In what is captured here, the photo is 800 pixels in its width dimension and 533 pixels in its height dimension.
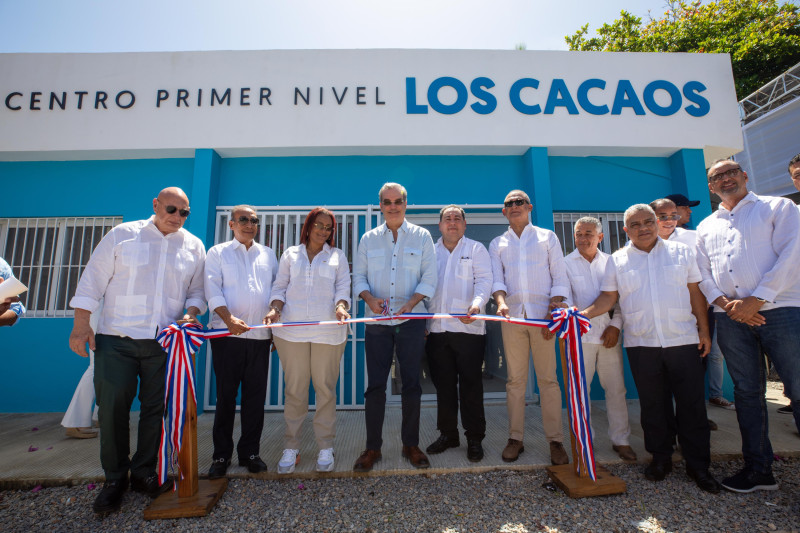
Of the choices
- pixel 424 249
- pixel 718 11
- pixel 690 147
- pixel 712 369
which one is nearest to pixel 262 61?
pixel 424 249

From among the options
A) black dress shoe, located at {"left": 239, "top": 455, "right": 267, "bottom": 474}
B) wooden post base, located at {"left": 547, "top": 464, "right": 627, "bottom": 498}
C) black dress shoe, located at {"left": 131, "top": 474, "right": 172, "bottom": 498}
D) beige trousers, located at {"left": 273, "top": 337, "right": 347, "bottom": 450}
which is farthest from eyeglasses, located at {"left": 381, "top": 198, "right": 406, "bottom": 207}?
black dress shoe, located at {"left": 131, "top": 474, "right": 172, "bottom": 498}

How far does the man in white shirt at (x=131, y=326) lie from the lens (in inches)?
96.5

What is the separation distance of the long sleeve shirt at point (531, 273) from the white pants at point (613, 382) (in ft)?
1.86

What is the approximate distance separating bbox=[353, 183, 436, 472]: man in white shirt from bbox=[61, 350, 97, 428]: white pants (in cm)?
261

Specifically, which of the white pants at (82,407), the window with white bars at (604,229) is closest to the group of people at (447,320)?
the white pants at (82,407)

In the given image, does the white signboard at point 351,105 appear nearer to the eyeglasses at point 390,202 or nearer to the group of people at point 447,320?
the eyeglasses at point 390,202

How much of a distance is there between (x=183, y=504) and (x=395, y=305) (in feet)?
5.69

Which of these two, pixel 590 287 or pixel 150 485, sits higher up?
pixel 590 287

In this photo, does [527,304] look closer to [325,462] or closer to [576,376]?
[576,376]

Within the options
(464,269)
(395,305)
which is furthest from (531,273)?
(395,305)

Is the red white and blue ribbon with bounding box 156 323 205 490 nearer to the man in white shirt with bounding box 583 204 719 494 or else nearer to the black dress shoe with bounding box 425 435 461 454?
the black dress shoe with bounding box 425 435 461 454

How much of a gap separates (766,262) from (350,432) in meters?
3.33

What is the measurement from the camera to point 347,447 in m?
3.21

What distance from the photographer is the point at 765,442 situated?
8.12 ft
